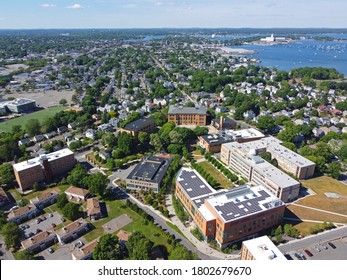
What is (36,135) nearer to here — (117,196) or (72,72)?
(117,196)

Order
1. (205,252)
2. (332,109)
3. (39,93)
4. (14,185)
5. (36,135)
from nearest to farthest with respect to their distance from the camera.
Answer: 1. (205,252)
2. (14,185)
3. (36,135)
4. (332,109)
5. (39,93)

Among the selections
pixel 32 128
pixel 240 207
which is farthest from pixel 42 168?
pixel 240 207

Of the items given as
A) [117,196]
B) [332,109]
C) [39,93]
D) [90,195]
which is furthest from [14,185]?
[332,109]

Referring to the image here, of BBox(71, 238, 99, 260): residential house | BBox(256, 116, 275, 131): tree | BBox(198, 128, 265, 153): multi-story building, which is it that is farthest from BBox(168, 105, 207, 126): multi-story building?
BBox(71, 238, 99, 260): residential house

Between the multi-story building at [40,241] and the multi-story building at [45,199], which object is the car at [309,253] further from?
the multi-story building at [45,199]

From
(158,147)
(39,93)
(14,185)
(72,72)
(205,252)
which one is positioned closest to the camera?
(205,252)

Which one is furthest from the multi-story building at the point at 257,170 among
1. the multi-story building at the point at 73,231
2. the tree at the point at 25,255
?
the tree at the point at 25,255

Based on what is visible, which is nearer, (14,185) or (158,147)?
(14,185)
